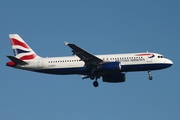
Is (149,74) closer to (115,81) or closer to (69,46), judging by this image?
(115,81)

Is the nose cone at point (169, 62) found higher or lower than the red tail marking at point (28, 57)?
lower

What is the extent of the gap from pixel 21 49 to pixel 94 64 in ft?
40.1

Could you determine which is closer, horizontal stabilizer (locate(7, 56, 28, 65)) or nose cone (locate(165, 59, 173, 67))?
horizontal stabilizer (locate(7, 56, 28, 65))

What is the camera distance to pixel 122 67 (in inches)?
2287

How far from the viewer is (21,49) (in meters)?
63.8

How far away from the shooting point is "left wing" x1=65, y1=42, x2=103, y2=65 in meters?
55.1

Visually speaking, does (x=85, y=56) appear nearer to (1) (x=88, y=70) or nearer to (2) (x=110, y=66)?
(1) (x=88, y=70)

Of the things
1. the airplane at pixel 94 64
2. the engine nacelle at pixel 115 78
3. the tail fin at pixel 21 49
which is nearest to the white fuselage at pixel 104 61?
the airplane at pixel 94 64

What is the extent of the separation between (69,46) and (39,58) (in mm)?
8925

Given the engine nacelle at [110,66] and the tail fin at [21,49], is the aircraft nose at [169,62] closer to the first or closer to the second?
the engine nacelle at [110,66]

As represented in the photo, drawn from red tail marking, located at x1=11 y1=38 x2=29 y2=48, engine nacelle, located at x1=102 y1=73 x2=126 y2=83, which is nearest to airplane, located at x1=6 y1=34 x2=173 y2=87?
engine nacelle, located at x1=102 y1=73 x2=126 y2=83

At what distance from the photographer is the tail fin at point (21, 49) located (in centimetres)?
6281

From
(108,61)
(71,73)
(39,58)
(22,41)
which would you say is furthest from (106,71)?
(22,41)

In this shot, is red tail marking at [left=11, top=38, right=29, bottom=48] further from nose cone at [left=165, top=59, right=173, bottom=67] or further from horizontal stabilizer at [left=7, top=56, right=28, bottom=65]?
nose cone at [left=165, top=59, right=173, bottom=67]
